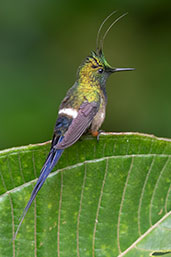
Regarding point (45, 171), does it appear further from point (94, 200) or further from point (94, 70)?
point (94, 70)

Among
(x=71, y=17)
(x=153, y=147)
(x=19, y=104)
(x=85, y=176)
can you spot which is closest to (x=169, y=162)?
(x=153, y=147)

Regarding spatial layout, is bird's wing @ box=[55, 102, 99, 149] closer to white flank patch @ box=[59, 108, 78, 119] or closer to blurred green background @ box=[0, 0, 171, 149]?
white flank patch @ box=[59, 108, 78, 119]

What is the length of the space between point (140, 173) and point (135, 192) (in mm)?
70

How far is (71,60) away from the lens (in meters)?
4.32

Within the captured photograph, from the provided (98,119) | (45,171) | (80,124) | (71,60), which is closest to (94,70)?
(98,119)

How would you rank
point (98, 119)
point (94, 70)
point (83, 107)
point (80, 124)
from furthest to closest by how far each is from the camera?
point (94, 70) → point (98, 119) → point (83, 107) → point (80, 124)

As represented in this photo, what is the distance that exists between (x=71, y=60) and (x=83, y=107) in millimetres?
2212

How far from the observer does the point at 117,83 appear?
4.49 m

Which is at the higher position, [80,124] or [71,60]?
[71,60]

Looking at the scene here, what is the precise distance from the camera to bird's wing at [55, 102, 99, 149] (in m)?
1.78

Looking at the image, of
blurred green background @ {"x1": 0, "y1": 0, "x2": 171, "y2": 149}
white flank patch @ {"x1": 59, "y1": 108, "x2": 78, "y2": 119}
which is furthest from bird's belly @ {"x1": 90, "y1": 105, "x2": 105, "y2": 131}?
blurred green background @ {"x1": 0, "y1": 0, "x2": 171, "y2": 149}

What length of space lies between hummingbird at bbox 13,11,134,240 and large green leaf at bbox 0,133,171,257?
0.31ft

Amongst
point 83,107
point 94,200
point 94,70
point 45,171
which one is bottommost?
point 94,200

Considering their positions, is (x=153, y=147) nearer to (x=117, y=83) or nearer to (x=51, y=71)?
(x=51, y=71)
